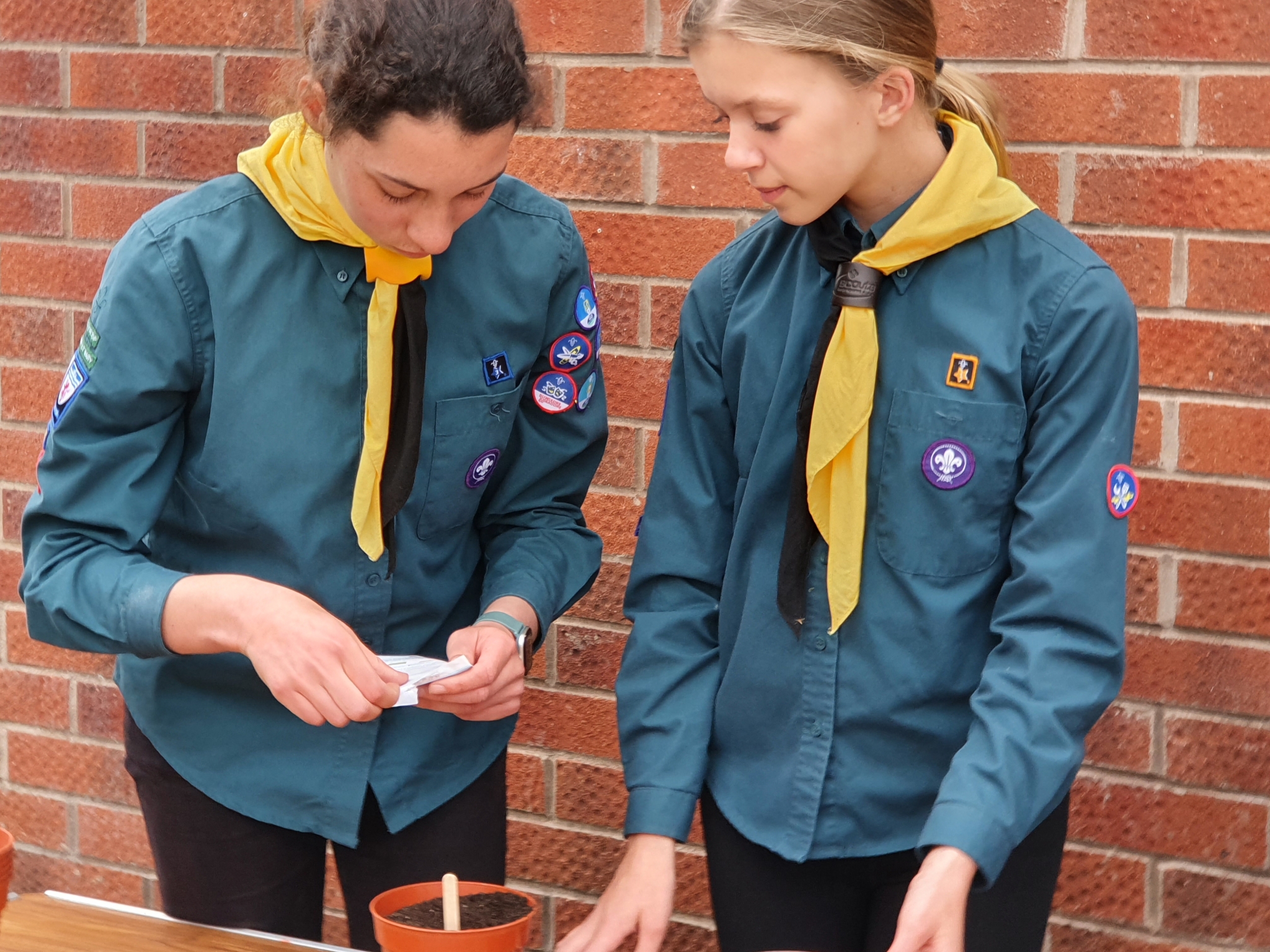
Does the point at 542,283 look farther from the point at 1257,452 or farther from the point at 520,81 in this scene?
the point at 1257,452

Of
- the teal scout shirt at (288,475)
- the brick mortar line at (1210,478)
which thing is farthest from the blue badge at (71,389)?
the brick mortar line at (1210,478)

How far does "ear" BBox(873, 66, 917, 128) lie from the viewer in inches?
52.8

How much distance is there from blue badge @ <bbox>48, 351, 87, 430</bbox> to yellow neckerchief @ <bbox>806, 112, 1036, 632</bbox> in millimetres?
725

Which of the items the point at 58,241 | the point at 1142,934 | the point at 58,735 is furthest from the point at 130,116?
the point at 1142,934

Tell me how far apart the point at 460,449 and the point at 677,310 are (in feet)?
2.41

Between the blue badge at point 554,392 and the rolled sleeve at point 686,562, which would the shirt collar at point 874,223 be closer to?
the rolled sleeve at point 686,562

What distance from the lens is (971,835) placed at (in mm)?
1226

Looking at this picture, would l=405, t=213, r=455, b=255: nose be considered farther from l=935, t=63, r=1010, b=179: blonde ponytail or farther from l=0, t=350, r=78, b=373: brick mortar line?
l=0, t=350, r=78, b=373: brick mortar line

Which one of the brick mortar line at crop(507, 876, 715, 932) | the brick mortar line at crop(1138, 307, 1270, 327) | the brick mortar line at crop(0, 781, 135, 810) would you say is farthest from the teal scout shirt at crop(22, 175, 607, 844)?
the brick mortar line at crop(0, 781, 135, 810)

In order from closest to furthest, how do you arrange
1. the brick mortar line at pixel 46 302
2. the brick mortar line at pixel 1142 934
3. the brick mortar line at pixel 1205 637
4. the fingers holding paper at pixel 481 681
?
the fingers holding paper at pixel 481 681, the brick mortar line at pixel 1205 637, the brick mortar line at pixel 1142 934, the brick mortar line at pixel 46 302

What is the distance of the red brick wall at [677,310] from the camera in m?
1.91

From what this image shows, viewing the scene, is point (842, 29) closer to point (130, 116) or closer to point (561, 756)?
point (561, 756)

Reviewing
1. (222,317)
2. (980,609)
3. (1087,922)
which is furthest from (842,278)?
(1087,922)

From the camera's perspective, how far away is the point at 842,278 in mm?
1398
